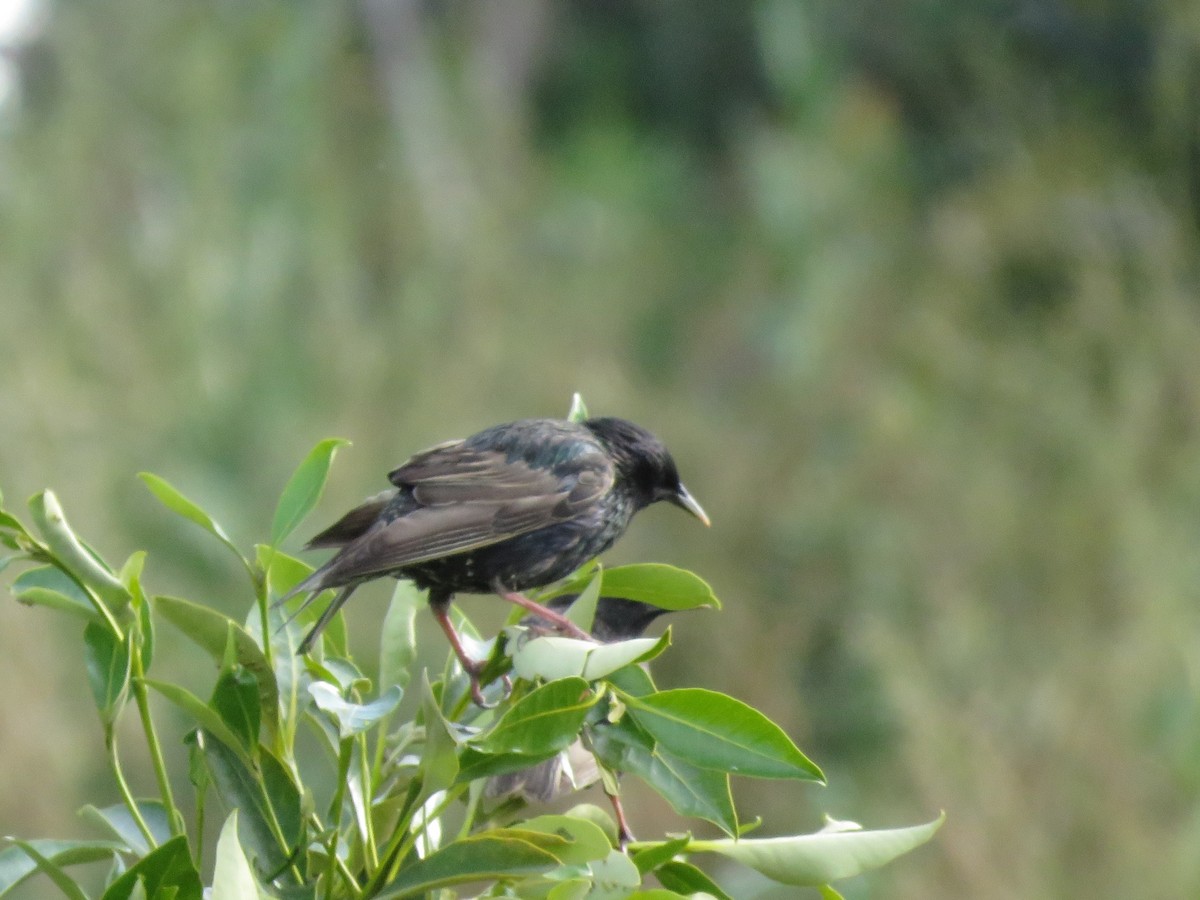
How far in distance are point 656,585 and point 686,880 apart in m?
0.42

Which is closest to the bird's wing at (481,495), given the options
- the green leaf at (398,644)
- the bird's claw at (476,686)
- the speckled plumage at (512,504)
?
the speckled plumage at (512,504)

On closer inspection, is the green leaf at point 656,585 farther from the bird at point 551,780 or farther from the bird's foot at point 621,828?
the bird's foot at point 621,828

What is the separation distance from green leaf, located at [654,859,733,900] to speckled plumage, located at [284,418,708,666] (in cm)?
98

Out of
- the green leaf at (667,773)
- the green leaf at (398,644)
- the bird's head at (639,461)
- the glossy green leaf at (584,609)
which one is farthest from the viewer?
the bird's head at (639,461)

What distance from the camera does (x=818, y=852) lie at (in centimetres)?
192

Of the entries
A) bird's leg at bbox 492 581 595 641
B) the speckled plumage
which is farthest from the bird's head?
bird's leg at bbox 492 581 595 641

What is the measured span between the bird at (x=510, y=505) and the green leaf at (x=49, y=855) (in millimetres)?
845

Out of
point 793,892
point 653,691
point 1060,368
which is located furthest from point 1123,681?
point 653,691

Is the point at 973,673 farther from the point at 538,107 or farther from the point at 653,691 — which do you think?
the point at 538,107

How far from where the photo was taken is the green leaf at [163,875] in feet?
5.84

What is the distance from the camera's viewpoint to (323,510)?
8789 millimetres

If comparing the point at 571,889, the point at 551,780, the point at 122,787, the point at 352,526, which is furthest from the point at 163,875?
the point at 352,526

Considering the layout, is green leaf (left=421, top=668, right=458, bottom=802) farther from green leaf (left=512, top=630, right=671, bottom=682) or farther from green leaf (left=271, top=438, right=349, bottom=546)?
green leaf (left=271, top=438, right=349, bottom=546)

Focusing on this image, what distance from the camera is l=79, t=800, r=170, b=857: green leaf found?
2.01m
